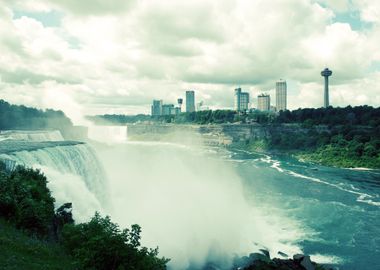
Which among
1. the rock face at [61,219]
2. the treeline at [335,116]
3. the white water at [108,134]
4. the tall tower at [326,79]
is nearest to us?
the rock face at [61,219]

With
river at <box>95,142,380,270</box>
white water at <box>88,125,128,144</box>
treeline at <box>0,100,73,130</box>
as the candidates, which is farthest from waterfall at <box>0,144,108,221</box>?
white water at <box>88,125,128,144</box>

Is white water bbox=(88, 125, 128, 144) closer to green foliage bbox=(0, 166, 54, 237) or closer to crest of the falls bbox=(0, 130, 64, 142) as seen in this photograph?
crest of the falls bbox=(0, 130, 64, 142)

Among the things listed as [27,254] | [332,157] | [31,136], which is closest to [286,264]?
[27,254]

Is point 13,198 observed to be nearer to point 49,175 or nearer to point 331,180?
point 49,175

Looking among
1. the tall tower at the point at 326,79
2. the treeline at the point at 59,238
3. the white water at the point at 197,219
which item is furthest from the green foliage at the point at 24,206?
the tall tower at the point at 326,79

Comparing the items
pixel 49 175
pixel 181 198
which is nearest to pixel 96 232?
pixel 49 175

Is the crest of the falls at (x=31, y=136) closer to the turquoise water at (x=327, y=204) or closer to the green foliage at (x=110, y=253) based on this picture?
the turquoise water at (x=327, y=204)
